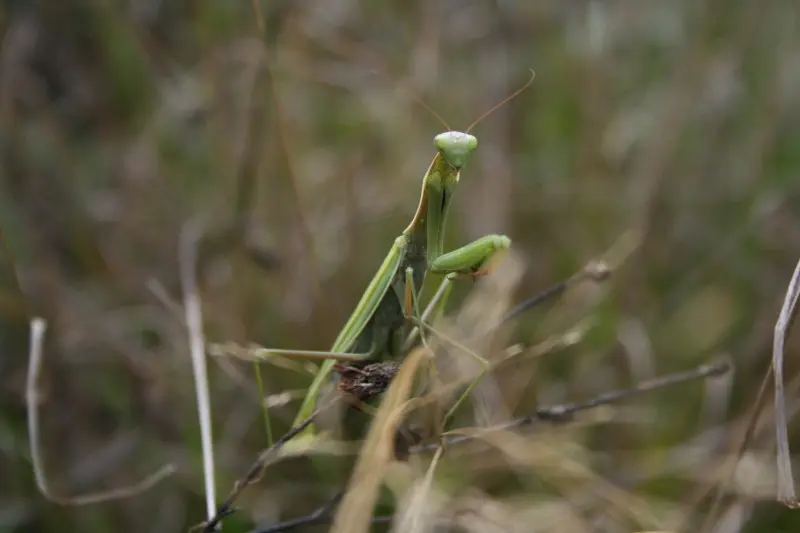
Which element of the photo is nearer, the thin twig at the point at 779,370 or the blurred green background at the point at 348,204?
the thin twig at the point at 779,370

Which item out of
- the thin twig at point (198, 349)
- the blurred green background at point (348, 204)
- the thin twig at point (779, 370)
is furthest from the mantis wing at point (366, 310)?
the thin twig at point (779, 370)

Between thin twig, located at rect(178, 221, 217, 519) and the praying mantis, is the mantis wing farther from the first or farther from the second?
thin twig, located at rect(178, 221, 217, 519)

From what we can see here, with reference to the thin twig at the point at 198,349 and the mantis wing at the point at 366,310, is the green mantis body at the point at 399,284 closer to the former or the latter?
the mantis wing at the point at 366,310

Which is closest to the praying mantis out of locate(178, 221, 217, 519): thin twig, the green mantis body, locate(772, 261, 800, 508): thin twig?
the green mantis body

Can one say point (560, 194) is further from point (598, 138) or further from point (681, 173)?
point (681, 173)

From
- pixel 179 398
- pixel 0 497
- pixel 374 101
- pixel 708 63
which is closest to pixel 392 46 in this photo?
pixel 374 101

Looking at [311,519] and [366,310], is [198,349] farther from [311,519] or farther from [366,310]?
[311,519]
